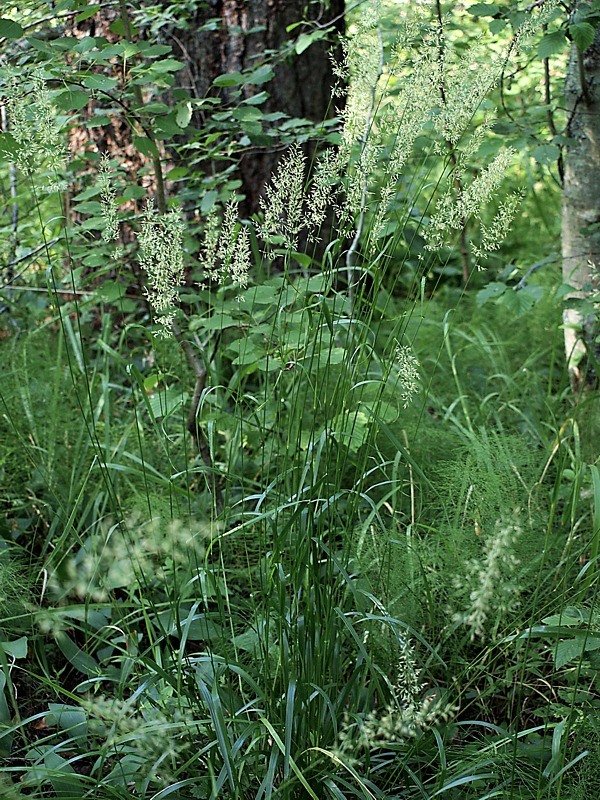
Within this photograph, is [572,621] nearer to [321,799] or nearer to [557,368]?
[321,799]

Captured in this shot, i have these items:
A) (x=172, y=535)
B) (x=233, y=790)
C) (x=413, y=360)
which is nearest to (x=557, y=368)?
(x=413, y=360)

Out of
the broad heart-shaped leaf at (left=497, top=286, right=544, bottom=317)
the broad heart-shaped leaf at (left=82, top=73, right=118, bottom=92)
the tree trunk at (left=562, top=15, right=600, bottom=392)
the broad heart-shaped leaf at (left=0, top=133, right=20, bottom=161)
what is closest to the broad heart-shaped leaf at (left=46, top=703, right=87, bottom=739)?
the broad heart-shaped leaf at (left=0, top=133, right=20, bottom=161)

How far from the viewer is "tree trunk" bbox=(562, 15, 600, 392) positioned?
2.41 metres

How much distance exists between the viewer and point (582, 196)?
2.50 metres

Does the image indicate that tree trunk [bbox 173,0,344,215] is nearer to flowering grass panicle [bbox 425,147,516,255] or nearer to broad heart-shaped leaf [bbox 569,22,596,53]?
broad heart-shaped leaf [bbox 569,22,596,53]

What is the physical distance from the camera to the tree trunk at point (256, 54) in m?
2.76

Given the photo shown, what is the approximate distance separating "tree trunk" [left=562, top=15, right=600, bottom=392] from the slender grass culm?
0.91 ft

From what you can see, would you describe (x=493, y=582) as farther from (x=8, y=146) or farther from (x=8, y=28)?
(x=8, y=28)

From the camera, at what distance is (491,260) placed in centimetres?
443

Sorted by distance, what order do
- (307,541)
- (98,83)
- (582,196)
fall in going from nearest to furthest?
1. (307,541)
2. (98,83)
3. (582,196)

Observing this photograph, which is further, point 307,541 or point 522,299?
point 522,299

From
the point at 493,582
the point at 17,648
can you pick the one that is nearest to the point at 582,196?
the point at 493,582

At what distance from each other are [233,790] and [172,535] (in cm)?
48

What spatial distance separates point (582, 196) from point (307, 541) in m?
1.78
